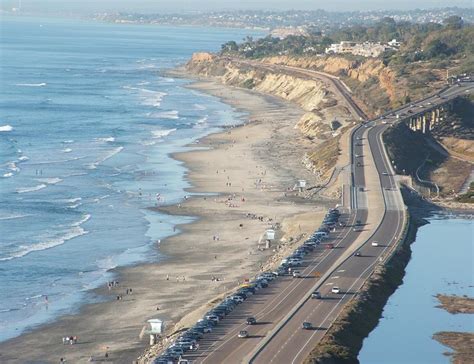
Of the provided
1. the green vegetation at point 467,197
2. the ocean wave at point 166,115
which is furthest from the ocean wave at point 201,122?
the green vegetation at point 467,197

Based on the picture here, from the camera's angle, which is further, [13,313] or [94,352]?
[13,313]

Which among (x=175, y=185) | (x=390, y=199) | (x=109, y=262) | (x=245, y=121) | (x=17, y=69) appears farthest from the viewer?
(x=17, y=69)

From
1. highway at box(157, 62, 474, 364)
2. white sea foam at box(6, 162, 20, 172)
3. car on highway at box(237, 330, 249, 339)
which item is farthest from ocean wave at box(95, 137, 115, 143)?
car on highway at box(237, 330, 249, 339)

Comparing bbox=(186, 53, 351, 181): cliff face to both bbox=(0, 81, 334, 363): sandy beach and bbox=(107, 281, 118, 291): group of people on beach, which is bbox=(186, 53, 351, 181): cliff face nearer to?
bbox=(0, 81, 334, 363): sandy beach

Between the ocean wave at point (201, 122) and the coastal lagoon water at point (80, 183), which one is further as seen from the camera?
the ocean wave at point (201, 122)

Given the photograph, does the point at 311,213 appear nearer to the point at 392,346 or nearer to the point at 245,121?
the point at 392,346

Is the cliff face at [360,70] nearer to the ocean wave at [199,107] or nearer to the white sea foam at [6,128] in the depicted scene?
the ocean wave at [199,107]

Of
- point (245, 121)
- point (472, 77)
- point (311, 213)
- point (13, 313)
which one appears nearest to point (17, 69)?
point (245, 121)
